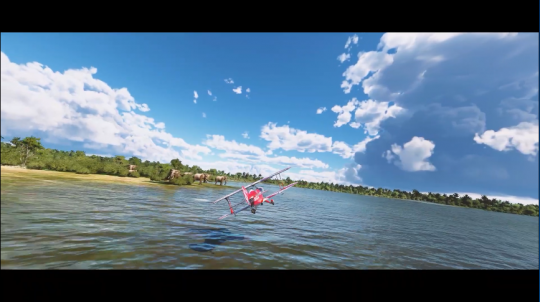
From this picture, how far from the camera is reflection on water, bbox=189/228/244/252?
30.8 feet

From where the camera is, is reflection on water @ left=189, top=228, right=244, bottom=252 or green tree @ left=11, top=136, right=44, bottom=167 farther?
reflection on water @ left=189, top=228, right=244, bottom=252

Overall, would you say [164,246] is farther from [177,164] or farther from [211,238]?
[177,164]

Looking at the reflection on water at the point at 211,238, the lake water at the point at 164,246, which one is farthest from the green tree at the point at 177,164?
the reflection on water at the point at 211,238

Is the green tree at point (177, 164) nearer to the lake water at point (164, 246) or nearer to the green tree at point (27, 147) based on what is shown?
the lake water at point (164, 246)

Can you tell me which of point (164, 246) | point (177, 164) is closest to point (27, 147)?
point (164, 246)

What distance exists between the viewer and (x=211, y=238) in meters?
10.9

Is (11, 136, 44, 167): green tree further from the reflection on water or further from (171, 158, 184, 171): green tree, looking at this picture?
(171, 158, 184, 171): green tree

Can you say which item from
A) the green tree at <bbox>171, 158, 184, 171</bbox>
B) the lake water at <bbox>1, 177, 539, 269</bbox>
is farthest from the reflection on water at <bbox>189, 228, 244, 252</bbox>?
the green tree at <bbox>171, 158, 184, 171</bbox>

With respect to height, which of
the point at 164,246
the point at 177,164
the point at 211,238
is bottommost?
the point at 211,238
